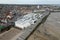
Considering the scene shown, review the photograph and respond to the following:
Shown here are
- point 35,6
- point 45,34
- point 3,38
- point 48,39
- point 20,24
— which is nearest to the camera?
point 48,39

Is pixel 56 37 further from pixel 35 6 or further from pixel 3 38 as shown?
pixel 35 6

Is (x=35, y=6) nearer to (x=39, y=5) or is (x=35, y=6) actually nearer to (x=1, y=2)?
(x=39, y=5)

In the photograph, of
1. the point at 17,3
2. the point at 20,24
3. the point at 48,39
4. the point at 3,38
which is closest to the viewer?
the point at 48,39

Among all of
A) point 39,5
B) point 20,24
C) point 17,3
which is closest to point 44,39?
point 20,24

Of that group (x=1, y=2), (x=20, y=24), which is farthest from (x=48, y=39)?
(x=1, y=2)

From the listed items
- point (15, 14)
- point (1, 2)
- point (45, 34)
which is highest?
point (45, 34)

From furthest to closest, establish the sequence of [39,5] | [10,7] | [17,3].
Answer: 1. [10,7]
2. [17,3]
3. [39,5]

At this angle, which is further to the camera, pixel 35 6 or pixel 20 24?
pixel 35 6

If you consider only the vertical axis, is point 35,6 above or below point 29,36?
below

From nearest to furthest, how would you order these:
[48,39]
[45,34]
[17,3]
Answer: [48,39], [45,34], [17,3]
